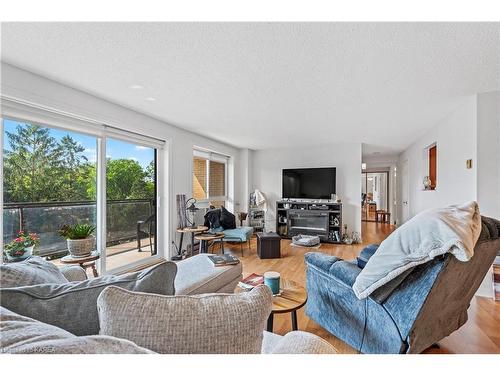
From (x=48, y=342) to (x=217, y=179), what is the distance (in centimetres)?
549

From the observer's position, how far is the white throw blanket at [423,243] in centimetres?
118

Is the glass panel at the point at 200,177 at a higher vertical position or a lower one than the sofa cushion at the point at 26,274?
higher

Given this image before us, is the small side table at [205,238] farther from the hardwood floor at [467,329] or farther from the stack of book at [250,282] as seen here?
the stack of book at [250,282]

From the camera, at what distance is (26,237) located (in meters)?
2.25

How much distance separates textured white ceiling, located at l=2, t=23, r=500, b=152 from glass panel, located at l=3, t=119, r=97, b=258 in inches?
25.3

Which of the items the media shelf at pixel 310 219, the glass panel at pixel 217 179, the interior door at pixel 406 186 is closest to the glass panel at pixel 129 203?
the glass panel at pixel 217 179

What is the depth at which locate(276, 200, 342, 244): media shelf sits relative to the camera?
5477 mm

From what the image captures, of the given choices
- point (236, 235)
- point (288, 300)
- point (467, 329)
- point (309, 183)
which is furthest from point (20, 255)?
point (309, 183)

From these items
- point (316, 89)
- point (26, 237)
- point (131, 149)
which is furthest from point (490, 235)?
point (131, 149)

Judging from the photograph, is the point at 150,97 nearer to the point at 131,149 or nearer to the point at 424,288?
A: the point at 131,149

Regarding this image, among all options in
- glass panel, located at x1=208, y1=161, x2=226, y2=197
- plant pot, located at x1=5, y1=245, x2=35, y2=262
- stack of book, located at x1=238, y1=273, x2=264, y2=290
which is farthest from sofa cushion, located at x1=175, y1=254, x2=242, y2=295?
glass panel, located at x1=208, y1=161, x2=226, y2=197

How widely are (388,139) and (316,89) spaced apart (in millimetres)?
3321

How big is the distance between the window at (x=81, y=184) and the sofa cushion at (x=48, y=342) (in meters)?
2.23

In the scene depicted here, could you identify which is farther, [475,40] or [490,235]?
[475,40]
